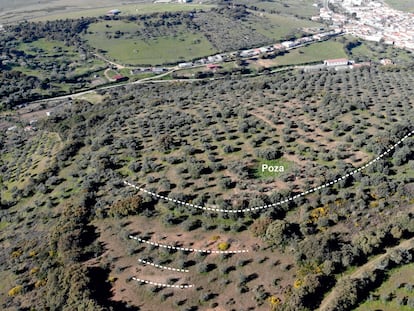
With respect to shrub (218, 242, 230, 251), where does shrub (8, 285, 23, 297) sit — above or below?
below

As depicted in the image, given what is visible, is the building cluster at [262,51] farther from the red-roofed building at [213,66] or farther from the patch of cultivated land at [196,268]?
the patch of cultivated land at [196,268]

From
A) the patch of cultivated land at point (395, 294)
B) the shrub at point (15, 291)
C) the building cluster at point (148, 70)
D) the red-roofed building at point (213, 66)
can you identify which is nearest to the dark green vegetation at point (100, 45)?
the building cluster at point (148, 70)

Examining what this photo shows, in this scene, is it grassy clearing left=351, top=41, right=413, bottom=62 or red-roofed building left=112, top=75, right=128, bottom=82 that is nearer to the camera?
red-roofed building left=112, top=75, right=128, bottom=82

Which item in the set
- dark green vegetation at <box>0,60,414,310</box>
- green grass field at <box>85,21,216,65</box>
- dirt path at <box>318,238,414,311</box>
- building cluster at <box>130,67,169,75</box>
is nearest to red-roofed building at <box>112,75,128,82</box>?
building cluster at <box>130,67,169,75</box>

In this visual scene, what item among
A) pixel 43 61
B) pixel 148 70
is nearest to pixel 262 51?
pixel 148 70

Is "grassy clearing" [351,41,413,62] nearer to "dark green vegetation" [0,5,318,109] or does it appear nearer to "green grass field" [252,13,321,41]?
"dark green vegetation" [0,5,318,109]

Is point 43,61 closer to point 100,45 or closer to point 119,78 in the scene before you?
point 100,45
